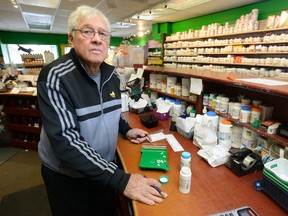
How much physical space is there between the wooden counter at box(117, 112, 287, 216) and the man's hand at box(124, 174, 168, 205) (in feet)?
0.08

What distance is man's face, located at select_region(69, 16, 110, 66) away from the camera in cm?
101

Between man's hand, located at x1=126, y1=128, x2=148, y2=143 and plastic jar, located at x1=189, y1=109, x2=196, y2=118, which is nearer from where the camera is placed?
man's hand, located at x1=126, y1=128, x2=148, y2=143

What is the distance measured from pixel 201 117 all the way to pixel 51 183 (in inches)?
45.3

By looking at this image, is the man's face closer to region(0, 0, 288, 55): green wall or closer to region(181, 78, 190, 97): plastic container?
region(181, 78, 190, 97): plastic container

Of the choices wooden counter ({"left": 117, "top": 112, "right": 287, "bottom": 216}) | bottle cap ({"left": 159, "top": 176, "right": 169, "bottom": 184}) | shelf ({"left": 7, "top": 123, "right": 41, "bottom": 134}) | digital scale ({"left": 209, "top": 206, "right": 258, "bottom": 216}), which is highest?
bottle cap ({"left": 159, "top": 176, "right": 169, "bottom": 184})

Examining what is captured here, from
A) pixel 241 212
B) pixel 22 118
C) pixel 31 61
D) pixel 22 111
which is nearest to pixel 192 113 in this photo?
pixel 241 212

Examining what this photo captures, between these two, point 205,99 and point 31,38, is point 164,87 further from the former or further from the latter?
point 31,38

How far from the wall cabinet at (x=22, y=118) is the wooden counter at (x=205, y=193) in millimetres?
2591

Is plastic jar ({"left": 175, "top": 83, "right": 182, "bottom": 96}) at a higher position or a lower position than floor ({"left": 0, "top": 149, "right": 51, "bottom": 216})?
higher

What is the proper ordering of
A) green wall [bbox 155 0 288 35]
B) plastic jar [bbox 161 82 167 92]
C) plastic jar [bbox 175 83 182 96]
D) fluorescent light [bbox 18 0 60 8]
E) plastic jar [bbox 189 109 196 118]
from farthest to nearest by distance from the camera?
fluorescent light [bbox 18 0 60 8], green wall [bbox 155 0 288 35], plastic jar [bbox 161 82 167 92], plastic jar [bbox 175 83 182 96], plastic jar [bbox 189 109 196 118]

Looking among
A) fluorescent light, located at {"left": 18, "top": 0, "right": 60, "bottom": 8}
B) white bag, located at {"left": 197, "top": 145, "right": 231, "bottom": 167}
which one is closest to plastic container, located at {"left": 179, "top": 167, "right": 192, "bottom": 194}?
white bag, located at {"left": 197, "top": 145, "right": 231, "bottom": 167}

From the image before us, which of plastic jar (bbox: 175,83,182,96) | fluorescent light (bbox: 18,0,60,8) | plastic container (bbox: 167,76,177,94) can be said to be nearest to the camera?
plastic jar (bbox: 175,83,182,96)

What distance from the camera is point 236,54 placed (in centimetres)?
466

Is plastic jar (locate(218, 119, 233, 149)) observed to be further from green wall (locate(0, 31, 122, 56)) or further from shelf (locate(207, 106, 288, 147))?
green wall (locate(0, 31, 122, 56))
